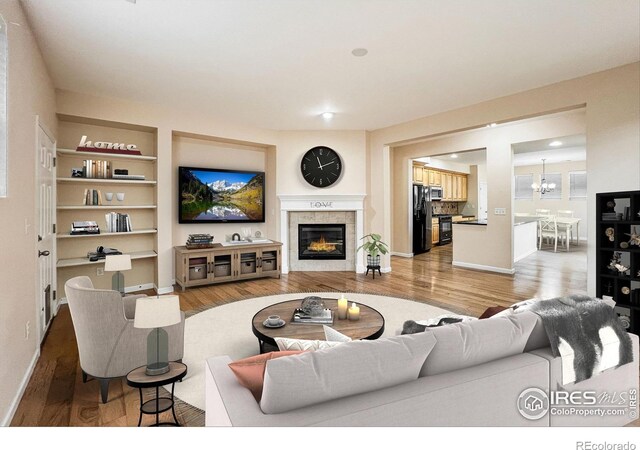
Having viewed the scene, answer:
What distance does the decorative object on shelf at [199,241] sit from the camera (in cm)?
520

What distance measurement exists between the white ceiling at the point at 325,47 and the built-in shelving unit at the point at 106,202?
70 cm

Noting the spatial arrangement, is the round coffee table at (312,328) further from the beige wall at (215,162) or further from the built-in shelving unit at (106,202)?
the beige wall at (215,162)

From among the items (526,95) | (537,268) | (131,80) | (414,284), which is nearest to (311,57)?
(131,80)

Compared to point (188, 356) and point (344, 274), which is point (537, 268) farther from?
point (188, 356)

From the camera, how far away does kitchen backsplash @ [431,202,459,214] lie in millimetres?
10160

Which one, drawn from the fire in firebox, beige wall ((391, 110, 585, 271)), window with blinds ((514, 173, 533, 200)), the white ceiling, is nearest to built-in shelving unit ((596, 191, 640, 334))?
the white ceiling

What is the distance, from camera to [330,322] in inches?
112

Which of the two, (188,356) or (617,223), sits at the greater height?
(617,223)

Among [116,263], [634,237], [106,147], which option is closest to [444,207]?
[634,237]

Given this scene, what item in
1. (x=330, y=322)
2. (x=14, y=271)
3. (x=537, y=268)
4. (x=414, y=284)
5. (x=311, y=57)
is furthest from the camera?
(x=537, y=268)

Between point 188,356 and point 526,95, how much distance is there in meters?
4.76

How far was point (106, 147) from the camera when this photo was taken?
4547mm

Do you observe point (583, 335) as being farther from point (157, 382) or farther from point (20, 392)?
point (20, 392)

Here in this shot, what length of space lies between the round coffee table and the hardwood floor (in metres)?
0.86
